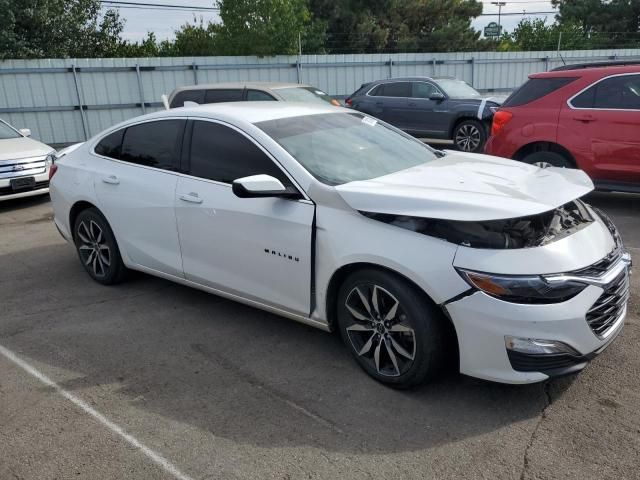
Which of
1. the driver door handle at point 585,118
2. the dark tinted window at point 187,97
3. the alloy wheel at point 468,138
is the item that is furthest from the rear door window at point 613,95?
the dark tinted window at point 187,97

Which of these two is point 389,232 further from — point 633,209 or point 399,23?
point 399,23

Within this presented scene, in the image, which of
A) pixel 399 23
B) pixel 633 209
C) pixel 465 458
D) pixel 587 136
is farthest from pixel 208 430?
pixel 399 23

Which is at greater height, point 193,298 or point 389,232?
point 389,232

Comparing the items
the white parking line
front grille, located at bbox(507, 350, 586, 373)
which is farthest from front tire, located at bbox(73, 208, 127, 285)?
front grille, located at bbox(507, 350, 586, 373)

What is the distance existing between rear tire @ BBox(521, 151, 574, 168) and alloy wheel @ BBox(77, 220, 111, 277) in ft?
17.1

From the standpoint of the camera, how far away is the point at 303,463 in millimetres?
2867

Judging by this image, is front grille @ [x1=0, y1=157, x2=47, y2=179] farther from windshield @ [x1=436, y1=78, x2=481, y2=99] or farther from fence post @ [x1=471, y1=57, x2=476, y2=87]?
fence post @ [x1=471, y1=57, x2=476, y2=87]

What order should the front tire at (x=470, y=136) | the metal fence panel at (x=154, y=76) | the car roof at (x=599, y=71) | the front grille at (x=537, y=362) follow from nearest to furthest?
the front grille at (x=537, y=362) < the car roof at (x=599, y=71) < the front tire at (x=470, y=136) < the metal fence panel at (x=154, y=76)

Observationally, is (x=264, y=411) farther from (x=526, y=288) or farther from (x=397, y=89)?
(x=397, y=89)

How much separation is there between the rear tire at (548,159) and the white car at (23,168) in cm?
656

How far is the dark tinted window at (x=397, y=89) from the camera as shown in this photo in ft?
45.2

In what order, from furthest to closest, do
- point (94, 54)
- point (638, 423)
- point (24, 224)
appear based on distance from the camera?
point (94, 54) → point (24, 224) → point (638, 423)

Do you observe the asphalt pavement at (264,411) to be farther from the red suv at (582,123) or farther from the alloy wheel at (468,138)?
the alloy wheel at (468,138)

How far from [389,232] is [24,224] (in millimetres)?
6429
